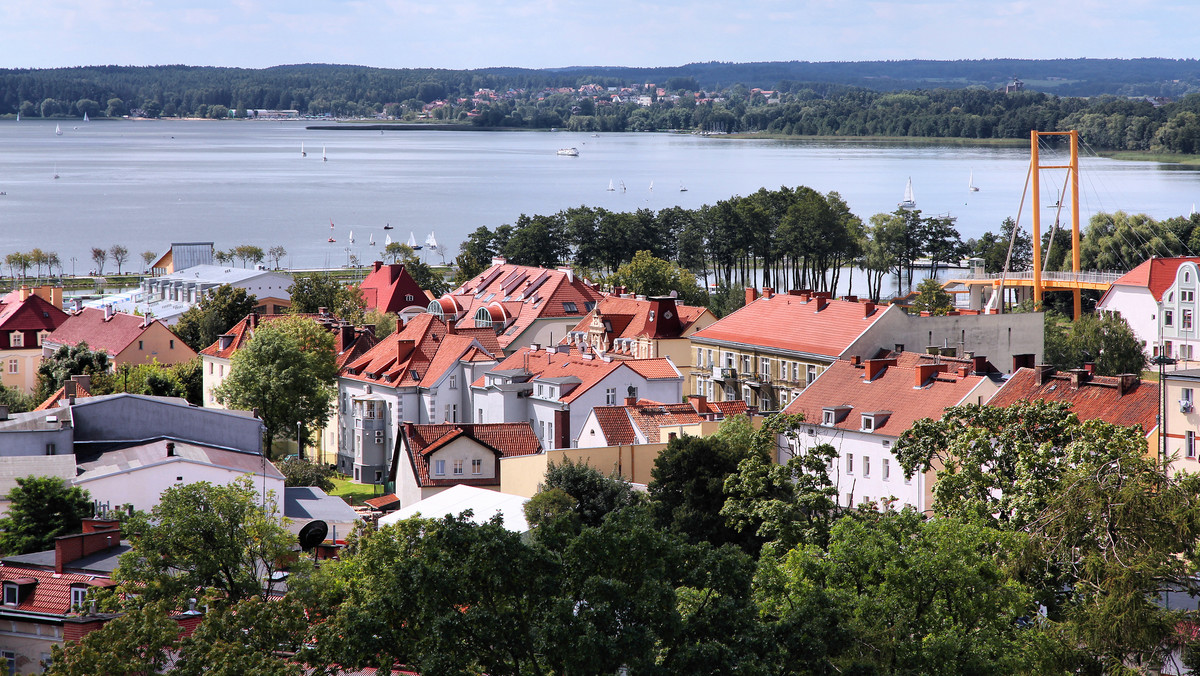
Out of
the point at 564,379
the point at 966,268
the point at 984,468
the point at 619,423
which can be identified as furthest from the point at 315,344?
the point at 966,268

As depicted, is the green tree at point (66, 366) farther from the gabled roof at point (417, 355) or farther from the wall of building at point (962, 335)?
the wall of building at point (962, 335)

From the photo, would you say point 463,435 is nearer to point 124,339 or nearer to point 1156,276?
point 124,339

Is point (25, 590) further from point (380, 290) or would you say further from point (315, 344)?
point (380, 290)

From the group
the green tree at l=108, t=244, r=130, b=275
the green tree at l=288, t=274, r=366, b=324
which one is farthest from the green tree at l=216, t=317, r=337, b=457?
the green tree at l=108, t=244, r=130, b=275

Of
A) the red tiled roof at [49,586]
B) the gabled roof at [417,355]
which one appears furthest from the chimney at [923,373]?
the red tiled roof at [49,586]

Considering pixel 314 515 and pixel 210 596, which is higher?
pixel 210 596
